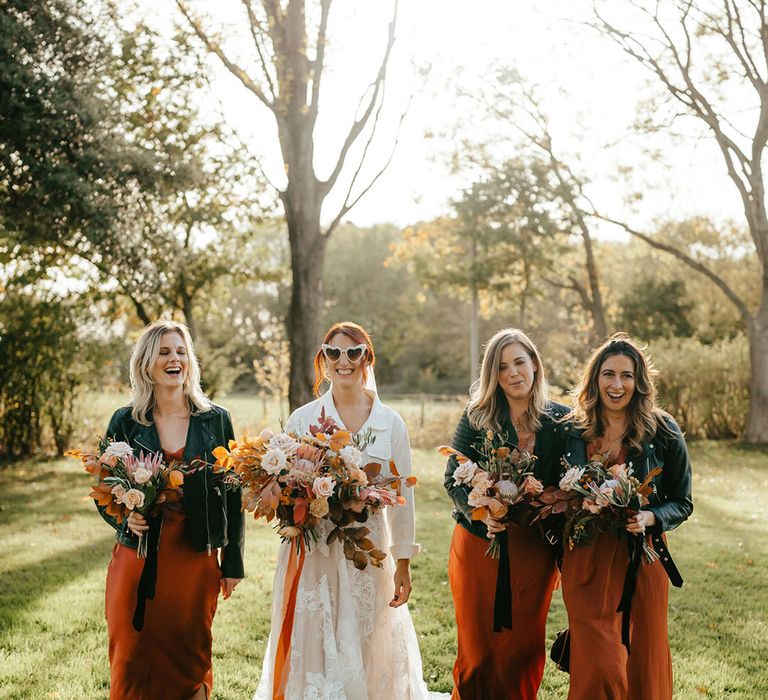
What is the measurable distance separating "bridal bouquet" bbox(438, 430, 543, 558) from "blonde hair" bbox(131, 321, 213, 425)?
4.88ft

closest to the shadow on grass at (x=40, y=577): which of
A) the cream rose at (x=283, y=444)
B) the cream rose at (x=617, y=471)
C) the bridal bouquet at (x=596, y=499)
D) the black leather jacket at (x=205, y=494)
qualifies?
the black leather jacket at (x=205, y=494)

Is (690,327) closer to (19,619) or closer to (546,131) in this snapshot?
(546,131)

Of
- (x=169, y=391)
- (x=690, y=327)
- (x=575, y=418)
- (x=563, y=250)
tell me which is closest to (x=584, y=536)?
(x=575, y=418)

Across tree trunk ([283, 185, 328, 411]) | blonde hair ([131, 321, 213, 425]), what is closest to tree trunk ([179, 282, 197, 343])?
tree trunk ([283, 185, 328, 411])

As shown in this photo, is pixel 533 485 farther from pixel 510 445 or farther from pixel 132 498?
pixel 132 498

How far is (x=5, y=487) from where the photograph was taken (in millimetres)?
12977

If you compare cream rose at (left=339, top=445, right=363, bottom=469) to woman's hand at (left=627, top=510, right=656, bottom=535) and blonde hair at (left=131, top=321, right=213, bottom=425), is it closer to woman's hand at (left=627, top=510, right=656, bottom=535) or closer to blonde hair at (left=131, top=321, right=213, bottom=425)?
blonde hair at (left=131, top=321, right=213, bottom=425)

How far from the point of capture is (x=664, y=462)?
14.3 feet

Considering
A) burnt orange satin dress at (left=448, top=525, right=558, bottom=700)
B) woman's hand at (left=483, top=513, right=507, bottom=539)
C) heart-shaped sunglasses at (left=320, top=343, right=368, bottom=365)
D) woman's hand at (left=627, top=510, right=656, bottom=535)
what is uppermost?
heart-shaped sunglasses at (left=320, top=343, right=368, bottom=365)

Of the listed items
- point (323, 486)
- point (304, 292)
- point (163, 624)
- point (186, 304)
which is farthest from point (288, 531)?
point (186, 304)

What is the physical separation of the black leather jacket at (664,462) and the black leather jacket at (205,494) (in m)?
1.91

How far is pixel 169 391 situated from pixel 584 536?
241cm

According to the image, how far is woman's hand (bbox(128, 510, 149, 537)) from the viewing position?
3.95 m

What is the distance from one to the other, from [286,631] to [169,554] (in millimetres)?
757
